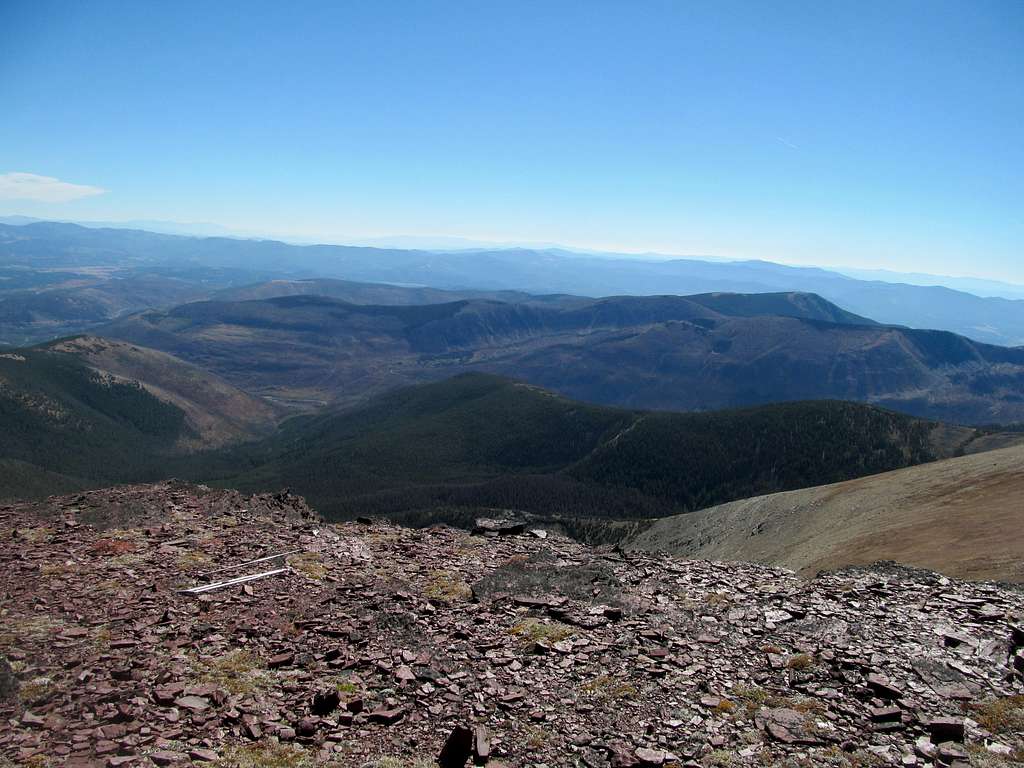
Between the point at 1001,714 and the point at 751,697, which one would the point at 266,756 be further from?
the point at 1001,714

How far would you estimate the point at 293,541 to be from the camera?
22969 millimetres

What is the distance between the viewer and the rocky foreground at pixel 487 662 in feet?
35.9

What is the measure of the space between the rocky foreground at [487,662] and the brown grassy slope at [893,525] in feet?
12.3

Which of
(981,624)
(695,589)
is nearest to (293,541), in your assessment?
(695,589)

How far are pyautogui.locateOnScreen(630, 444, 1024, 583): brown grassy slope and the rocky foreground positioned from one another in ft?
12.3

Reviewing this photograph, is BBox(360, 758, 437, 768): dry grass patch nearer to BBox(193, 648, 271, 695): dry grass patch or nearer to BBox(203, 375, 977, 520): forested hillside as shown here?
BBox(193, 648, 271, 695): dry grass patch

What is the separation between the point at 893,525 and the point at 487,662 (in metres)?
25.2

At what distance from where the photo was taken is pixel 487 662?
553 inches

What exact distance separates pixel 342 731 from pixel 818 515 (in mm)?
38701

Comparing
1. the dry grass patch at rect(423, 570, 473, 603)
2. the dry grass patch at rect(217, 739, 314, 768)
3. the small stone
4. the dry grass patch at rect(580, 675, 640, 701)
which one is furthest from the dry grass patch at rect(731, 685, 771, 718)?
the dry grass patch at rect(217, 739, 314, 768)

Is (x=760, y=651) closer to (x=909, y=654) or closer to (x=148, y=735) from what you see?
(x=909, y=654)

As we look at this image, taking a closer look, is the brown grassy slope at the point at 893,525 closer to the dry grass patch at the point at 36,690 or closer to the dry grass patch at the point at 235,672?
the dry grass patch at the point at 235,672

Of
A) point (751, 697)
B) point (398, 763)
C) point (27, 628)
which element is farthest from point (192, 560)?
point (751, 697)

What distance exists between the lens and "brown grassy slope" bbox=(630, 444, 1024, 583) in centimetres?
2169
